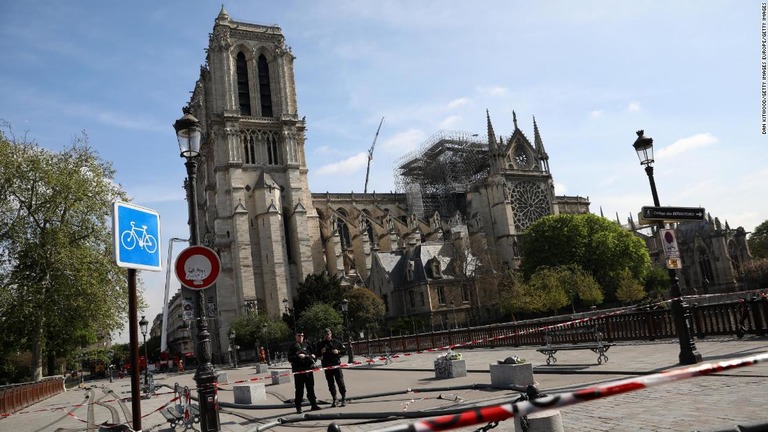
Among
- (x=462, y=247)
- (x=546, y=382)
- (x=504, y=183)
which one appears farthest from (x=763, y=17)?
(x=504, y=183)

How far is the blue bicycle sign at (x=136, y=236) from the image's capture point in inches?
225

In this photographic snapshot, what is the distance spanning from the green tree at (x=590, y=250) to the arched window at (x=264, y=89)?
31897mm

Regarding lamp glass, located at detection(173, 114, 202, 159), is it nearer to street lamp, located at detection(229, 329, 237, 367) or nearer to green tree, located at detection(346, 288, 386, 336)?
street lamp, located at detection(229, 329, 237, 367)

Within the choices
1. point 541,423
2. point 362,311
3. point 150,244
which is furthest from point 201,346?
point 362,311

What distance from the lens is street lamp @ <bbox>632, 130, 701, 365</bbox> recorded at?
11.0m

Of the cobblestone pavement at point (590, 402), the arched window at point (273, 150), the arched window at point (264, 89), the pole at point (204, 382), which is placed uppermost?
the arched window at point (264, 89)

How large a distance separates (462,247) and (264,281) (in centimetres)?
2074

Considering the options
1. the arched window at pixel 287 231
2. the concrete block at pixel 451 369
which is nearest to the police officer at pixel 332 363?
the concrete block at pixel 451 369

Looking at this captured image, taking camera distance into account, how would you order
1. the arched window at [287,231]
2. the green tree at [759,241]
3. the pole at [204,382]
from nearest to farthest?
the pole at [204,382] → the arched window at [287,231] → the green tree at [759,241]

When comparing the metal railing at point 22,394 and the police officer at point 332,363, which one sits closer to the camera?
the police officer at point 332,363

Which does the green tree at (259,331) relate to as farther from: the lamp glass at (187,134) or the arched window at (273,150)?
the lamp glass at (187,134)

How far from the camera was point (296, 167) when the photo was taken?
60.4 meters

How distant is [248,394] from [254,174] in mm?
47273

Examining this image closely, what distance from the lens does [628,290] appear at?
51156 millimetres
